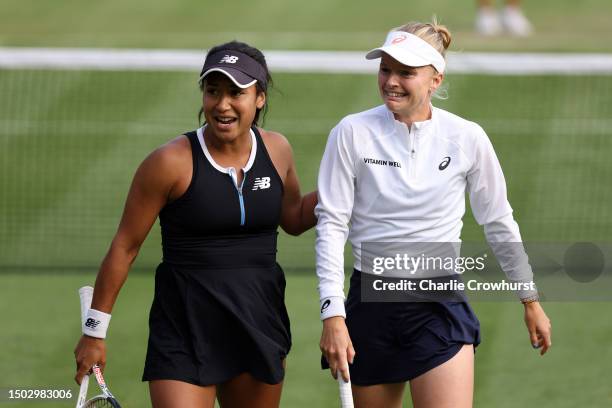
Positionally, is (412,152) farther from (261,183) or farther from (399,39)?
(261,183)

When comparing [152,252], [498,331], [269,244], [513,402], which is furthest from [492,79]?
[269,244]

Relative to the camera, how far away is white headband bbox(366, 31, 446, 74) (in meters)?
5.50

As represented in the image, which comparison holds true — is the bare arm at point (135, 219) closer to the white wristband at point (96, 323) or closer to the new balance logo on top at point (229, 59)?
the white wristband at point (96, 323)

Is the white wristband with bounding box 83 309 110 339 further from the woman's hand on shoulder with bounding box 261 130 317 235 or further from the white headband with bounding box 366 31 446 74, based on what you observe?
the white headband with bounding box 366 31 446 74

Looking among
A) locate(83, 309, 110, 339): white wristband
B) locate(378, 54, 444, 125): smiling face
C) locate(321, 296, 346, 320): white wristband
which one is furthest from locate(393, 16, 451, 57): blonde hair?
locate(83, 309, 110, 339): white wristband

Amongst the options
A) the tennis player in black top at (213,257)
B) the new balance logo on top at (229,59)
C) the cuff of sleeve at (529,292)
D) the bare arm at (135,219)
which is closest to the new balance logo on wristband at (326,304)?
the tennis player in black top at (213,257)

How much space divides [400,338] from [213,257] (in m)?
0.88

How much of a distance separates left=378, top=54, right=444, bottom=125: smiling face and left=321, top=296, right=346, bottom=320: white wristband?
0.84m

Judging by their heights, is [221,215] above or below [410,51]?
below

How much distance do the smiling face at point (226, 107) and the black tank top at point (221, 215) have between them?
14cm

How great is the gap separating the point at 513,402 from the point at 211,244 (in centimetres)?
331

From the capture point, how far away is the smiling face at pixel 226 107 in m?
5.63

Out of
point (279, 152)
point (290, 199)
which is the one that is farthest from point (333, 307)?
point (279, 152)

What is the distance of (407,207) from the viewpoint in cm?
557
